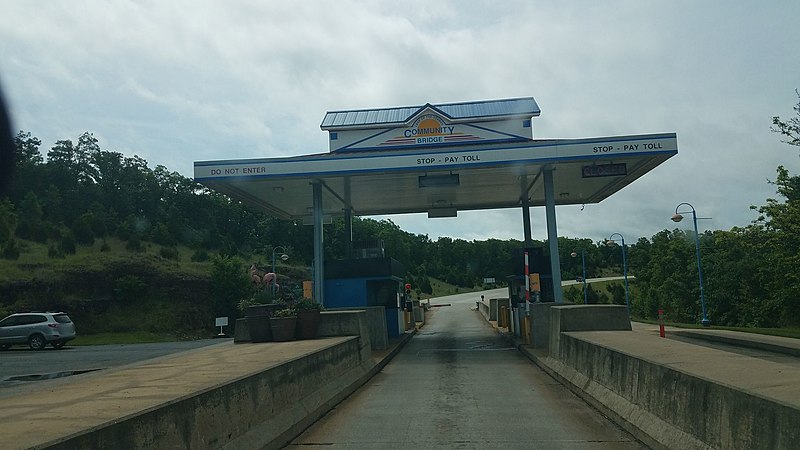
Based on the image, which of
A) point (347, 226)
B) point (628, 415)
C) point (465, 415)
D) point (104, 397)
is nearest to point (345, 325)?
point (465, 415)

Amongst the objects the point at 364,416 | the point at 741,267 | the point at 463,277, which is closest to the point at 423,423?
the point at 364,416

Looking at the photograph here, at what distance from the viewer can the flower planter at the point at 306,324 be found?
49.5 feet

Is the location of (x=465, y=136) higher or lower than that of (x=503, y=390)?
higher

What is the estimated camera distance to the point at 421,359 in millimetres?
18438

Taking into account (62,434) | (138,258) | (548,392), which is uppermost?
(138,258)

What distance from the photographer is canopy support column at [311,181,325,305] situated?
22266mm

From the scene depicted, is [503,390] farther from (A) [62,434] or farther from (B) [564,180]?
(B) [564,180]

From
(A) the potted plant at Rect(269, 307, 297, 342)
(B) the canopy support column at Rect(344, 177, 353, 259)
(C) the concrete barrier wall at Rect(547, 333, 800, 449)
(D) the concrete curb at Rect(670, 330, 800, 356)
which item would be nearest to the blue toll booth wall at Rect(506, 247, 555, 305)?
(D) the concrete curb at Rect(670, 330, 800, 356)

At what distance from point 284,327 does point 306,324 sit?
1.67 ft

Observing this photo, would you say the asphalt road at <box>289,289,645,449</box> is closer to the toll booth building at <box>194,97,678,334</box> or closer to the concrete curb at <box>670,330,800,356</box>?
the toll booth building at <box>194,97,678,334</box>

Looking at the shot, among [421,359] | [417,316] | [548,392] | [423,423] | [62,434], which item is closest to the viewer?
[62,434]

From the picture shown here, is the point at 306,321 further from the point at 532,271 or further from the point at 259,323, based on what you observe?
the point at 532,271

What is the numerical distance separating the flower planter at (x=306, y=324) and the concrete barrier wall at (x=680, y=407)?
6672 millimetres

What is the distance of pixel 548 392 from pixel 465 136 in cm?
1275
